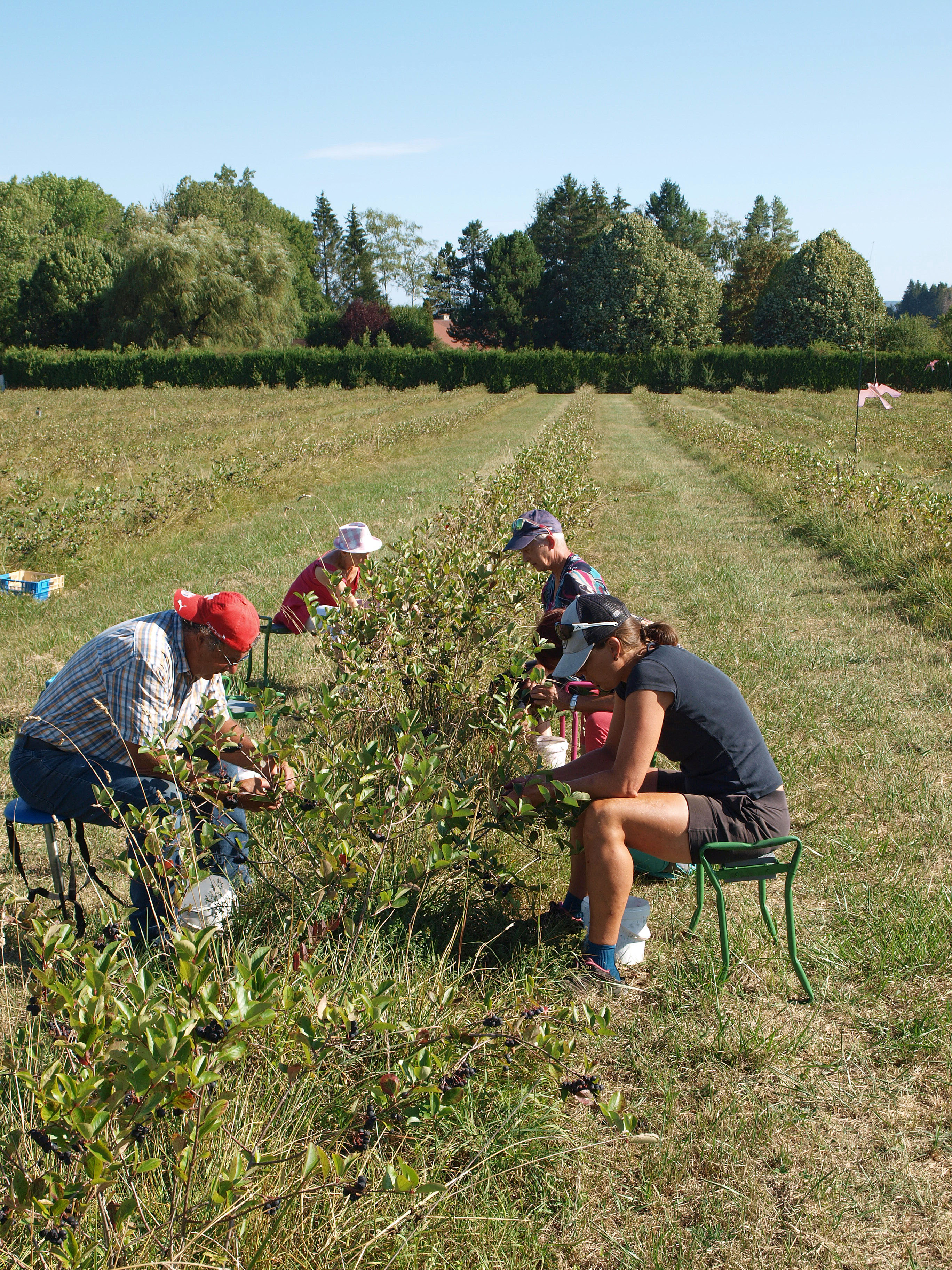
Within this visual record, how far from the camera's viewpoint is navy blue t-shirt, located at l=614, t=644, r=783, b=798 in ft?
9.86

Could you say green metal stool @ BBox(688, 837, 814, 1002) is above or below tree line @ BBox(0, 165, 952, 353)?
below

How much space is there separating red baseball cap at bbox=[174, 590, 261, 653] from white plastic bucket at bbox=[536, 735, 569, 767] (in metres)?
1.52

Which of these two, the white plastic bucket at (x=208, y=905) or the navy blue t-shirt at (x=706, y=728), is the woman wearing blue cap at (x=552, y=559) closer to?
the navy blue t-shirt at (x=706, y=728)

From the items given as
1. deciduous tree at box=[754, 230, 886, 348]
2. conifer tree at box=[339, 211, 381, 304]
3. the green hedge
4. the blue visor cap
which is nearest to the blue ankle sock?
the blue visor cap

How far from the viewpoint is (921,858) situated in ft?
12.6

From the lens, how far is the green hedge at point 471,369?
153 ft

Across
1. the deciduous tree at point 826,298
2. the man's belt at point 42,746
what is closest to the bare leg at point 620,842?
the man's belt at point 42,746

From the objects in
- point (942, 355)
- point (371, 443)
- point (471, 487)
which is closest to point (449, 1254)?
point (471, 487)

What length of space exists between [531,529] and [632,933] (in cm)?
241

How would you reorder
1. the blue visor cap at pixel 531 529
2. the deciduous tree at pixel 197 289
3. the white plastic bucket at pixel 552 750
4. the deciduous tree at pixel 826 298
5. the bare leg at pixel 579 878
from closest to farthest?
the bare leg at pixel 579 878, the white plastic bucket at pixel 552 750, the blue visor cap at pixel 531 529, the deciduous tree at pixel 197 289, the deciduous tree at pixel 826 298

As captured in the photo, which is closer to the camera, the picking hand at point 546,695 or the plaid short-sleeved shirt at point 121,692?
the plaid short-sleeved shirt at point 121,692

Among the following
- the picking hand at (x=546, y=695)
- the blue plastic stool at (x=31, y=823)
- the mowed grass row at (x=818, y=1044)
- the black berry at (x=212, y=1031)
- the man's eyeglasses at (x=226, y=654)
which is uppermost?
the man's eyeglasses at (x=226, y=654)

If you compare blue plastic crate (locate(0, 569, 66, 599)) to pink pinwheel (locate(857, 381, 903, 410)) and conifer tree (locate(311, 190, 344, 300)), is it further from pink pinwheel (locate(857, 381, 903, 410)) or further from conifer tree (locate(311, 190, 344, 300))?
conifer tree (locate(311, 190, 344, 300))

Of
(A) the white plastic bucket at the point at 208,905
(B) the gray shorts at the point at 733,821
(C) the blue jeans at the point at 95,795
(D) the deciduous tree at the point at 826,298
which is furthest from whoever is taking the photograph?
(D) the deciduous tree at the point at 826,298
